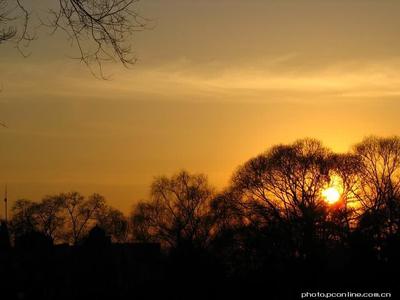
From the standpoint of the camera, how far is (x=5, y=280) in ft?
173

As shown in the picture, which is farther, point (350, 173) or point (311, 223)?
point (350, 173)

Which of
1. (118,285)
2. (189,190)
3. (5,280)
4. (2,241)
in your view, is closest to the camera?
(5,280)

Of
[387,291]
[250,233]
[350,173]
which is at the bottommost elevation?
[387,291]

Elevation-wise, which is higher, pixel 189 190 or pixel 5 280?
pixel 189 190

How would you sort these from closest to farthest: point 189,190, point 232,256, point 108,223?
1. point 232,256
2. point 189,190
3. point 108,223

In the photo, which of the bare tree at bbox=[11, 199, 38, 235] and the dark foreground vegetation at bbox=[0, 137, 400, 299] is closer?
the dark foreground vegetation at bbox=[0, 137, 400, 299]

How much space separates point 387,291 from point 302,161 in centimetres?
3172

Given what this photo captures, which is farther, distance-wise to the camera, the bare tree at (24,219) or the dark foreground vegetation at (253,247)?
the bare tree at (24,219)

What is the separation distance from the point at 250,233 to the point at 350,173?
12349 millimetres

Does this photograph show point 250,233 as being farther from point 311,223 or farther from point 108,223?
point 108,223

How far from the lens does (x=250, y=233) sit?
62938 mm

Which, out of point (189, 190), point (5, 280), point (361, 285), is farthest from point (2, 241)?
point (361, 285)

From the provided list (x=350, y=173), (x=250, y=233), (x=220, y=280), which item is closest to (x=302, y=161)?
(x=350, y=173)

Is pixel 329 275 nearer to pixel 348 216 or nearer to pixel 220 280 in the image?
pixel 220 280
